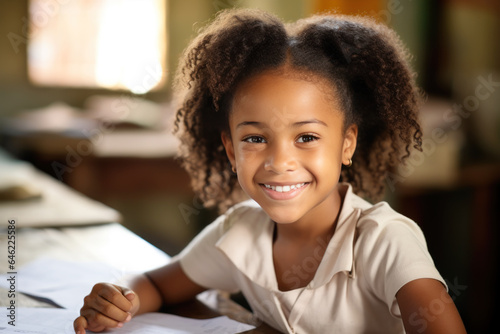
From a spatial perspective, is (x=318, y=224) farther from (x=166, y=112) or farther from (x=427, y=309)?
(x=166, y=112)

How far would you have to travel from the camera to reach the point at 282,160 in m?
0.82

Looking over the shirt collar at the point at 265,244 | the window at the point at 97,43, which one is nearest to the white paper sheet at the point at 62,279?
the shirt collar at the point at 265,244

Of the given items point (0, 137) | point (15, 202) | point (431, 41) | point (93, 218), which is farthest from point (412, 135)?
point (0, 137)

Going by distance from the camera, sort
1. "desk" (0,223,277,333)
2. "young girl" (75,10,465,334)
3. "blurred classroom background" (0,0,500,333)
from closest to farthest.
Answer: "young girl" (75,10,465,334) < "desk" (0,223,277,333) < "blurred classroom background" (0,0,500,333)

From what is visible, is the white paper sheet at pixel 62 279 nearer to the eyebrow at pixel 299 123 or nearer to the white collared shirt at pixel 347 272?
the white collared shirt at pixel 347 272

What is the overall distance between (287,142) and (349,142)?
154 millimetres

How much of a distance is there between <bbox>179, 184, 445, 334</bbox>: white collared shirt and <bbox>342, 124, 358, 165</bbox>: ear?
5cm

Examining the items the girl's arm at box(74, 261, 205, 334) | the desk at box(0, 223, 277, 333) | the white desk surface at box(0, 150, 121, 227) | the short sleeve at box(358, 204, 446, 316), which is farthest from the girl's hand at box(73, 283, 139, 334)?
the white desk surface at box(0, 150, 121, 227)

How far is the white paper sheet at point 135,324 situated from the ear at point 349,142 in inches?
11.7

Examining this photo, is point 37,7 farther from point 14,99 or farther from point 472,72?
point 472,72

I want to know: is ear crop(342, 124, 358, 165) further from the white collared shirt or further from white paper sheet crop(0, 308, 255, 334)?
white paper sheet crop(0, 308, 255, 334)

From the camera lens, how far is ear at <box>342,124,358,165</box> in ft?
3.04

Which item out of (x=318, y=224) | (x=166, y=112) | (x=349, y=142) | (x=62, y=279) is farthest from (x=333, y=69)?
(x=166, y=112)

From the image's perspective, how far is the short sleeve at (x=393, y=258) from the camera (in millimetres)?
737
